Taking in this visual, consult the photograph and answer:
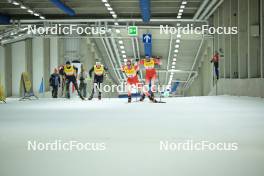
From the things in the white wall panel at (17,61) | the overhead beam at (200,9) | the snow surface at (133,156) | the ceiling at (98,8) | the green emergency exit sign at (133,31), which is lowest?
the snow surface at (133,156)

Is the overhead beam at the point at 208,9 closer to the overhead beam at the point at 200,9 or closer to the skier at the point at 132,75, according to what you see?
the overhead beam at the point at 200,9

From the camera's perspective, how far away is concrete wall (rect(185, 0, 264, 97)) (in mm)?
20823

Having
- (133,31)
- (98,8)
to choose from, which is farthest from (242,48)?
(98,8)

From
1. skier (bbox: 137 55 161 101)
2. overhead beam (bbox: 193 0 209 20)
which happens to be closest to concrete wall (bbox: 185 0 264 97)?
overhead beam (bbox: 193 0 209 20)

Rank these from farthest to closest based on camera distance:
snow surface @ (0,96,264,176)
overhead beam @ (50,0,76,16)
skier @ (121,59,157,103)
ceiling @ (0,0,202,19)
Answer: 1. ceiling @ (0,0,202,19)
2. overhead beam @ (50,0,76,16)
3. skier @ (121,59,157,103)
4. snow surface @ (0,96,264,176)

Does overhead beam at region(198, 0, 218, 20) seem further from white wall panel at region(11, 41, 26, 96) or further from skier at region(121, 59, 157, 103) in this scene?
white wall panel at region(11, 41, 26, 96)

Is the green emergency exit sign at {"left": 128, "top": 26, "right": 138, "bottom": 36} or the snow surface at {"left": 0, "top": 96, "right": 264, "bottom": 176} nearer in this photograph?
the snow surface at {"left": 0, "top": 96, "right": 264, "bottom": 176}

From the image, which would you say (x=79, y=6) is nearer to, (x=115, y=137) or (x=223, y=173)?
(x=115, y=137)

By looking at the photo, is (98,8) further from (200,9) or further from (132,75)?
(132,75)

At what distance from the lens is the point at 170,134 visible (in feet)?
21.8

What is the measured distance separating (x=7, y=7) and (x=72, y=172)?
91.6 ft

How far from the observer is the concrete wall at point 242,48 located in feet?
68.3

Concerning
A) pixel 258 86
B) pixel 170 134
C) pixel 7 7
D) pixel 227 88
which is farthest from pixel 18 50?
pixel 170 134

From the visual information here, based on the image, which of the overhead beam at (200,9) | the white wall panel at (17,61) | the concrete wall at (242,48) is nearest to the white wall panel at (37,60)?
the white wall panel at (17,61)
